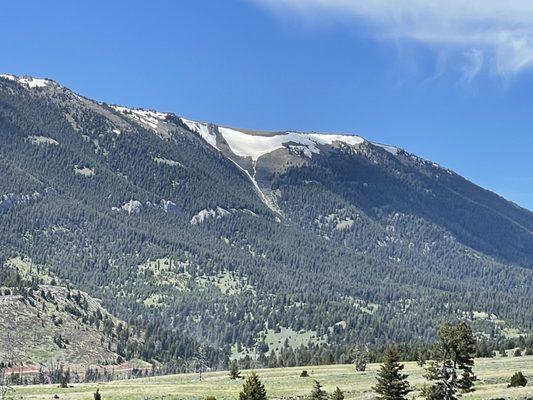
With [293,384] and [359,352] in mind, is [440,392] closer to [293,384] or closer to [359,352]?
[293,384]

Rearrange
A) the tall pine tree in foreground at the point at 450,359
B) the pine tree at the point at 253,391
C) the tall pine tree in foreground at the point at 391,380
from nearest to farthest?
the tall pine tree in foreground at the point at 450,359 < the pine tree at the point at 253,391 < the tall pine tree in foreground at the point at 391,380

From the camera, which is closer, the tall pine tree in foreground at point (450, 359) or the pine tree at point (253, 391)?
the tall pine tree in foreground at point (450, 359)

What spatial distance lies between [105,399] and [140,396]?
6.05 metres

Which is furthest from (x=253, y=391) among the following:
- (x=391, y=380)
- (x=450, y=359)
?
(x=450, y=359)

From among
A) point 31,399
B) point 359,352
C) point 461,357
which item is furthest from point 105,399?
point 359,352

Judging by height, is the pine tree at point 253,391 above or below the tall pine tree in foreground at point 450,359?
below

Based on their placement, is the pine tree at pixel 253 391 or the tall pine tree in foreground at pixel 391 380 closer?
the pine tree at pixel 253 391

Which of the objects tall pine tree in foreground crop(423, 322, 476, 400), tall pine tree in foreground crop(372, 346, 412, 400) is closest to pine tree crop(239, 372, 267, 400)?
tall pine tree in foreground crop(372, 346, 412, 400)

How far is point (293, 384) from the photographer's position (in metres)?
130

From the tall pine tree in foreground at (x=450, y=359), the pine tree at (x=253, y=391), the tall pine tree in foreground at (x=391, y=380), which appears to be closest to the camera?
the tall pine tree in foreground at (x=450, y=359)

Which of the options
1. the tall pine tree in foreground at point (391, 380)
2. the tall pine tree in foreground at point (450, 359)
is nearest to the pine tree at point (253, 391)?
the tall pine tree in foreground at point (391, 380)

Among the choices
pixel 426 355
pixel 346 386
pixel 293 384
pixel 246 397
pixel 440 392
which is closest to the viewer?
pixel 440 392

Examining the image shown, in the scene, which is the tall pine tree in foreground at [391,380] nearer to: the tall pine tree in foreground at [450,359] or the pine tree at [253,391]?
the tall pine tree in foreground at [450,359]

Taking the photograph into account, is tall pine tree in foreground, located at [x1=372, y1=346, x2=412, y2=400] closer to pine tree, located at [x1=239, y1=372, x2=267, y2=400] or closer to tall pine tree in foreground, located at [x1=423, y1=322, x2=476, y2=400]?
tall pine tree in foreground, located at [x1=423, y1=322, x2=476, y2=400]
